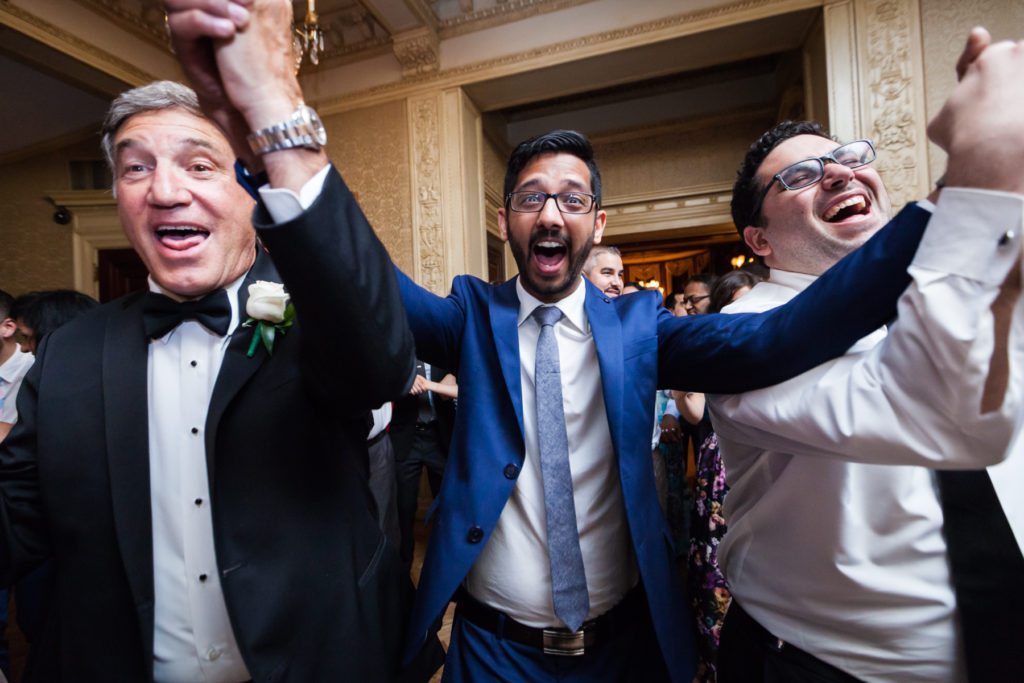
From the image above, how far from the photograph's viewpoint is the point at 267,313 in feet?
2.65

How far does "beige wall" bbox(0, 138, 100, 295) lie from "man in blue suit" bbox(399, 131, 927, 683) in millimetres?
6449

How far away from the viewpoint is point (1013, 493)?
0.77 meters

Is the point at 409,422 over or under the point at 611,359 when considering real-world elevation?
under

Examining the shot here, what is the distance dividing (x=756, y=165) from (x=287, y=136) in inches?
42.6

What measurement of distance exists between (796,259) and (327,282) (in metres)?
0.97

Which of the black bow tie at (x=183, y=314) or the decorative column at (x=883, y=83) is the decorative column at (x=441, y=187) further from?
the black bow tie at (x=183, y=314)

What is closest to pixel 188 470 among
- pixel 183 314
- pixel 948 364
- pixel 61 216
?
pixel 183 314

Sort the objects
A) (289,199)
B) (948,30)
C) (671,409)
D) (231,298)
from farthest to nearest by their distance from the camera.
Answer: (948,30) → (671,409) → (231,298) → (289,199)

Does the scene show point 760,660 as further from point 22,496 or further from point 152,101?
point 152,101

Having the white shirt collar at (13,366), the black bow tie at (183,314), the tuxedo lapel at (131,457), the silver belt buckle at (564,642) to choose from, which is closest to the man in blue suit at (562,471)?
the silver belt buckle at (564,642)

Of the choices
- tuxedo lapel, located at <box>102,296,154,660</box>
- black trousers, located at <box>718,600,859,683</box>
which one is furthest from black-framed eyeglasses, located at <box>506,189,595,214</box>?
black trousers, located at <box>718,600,859,683</box>

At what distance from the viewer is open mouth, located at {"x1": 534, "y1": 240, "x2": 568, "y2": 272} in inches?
45.1

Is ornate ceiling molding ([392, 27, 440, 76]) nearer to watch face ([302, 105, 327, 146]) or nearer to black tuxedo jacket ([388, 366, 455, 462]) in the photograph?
black tuxedo jacket ([388, 366, 455, 462])

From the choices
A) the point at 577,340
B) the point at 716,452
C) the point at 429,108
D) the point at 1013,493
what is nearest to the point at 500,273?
the point at 429,108
